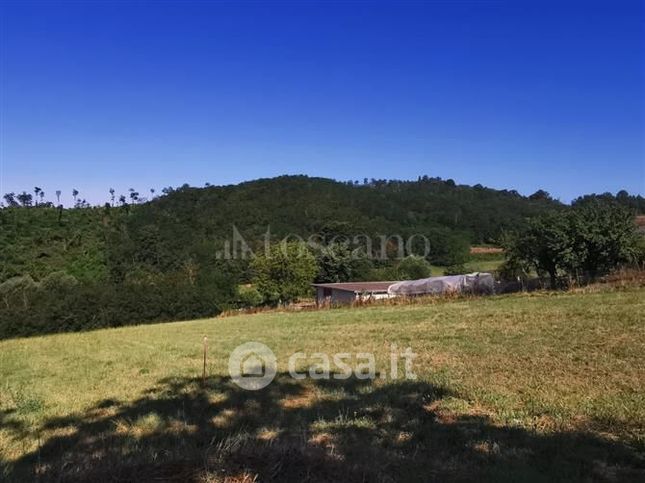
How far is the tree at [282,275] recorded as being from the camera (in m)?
60.3

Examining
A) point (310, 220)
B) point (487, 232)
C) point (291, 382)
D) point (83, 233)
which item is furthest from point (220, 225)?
point (291, 382)

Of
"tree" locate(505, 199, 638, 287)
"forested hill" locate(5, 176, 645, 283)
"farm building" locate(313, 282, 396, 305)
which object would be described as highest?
"forested hill" locate(5, 176, 645, 283)

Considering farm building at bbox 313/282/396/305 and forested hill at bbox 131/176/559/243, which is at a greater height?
forested hill at bbox 131/176/559/243

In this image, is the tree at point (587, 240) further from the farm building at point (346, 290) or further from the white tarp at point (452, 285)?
the farm building at point (346, 290)

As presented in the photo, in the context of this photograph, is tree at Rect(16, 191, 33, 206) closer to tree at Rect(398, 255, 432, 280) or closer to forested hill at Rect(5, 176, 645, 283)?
forested hill at Rect(5, 176, 645, 283)

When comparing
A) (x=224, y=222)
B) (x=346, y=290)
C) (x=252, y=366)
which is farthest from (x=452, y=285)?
(x=224, y=222)

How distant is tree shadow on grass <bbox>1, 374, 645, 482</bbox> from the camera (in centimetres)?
365

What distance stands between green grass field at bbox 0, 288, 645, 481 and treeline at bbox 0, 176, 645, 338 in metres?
39.3

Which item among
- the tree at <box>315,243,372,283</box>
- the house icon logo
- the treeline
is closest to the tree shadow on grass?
the house icon logo

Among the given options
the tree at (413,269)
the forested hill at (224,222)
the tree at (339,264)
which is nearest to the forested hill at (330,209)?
the forested hill at (224,222)

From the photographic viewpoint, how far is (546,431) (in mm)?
5309

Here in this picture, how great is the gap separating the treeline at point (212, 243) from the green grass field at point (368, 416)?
3930 centimetres

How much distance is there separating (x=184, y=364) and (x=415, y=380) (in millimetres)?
5620

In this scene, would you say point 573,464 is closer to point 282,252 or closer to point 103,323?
point 103,323
